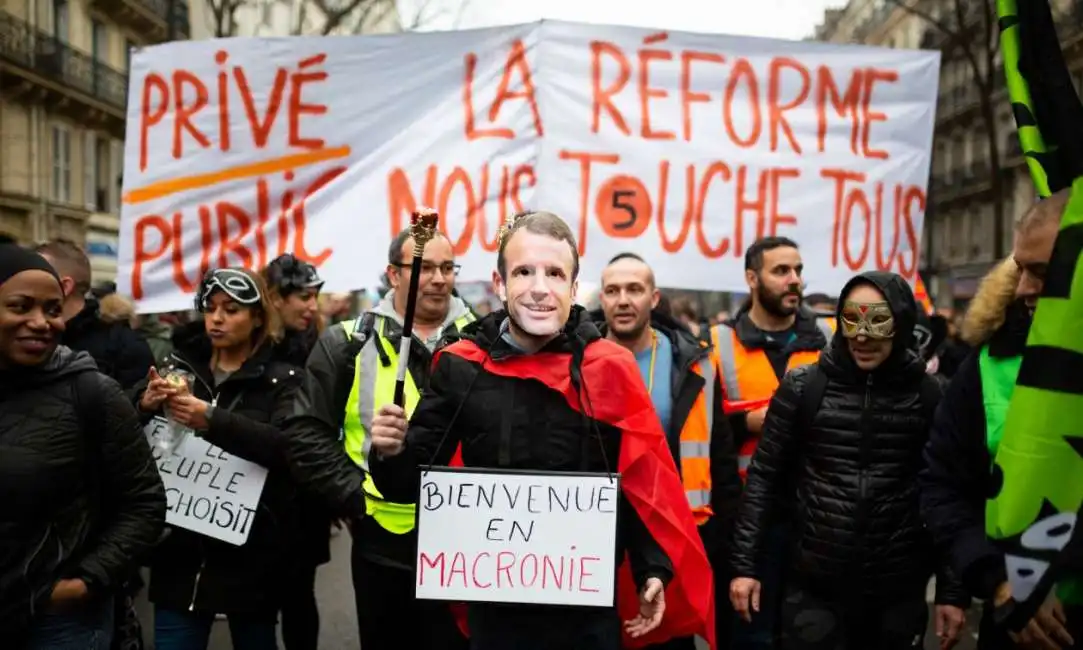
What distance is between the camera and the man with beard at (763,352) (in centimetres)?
432

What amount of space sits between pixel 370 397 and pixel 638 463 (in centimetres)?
130

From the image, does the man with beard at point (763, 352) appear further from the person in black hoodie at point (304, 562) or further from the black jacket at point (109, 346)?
the black jacket at point (109, 346)

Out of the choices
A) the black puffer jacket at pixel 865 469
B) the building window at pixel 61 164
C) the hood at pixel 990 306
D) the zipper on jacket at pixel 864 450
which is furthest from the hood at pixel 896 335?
the building window at pixel 61 164

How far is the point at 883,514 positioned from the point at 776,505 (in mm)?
465

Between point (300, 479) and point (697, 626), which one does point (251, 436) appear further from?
point (697, 626)

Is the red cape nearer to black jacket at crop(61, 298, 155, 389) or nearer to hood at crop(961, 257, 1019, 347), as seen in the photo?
hood at crop(961, 257, 1019, 347)

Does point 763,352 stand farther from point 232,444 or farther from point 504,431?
point 232,444

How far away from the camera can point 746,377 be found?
4402mm

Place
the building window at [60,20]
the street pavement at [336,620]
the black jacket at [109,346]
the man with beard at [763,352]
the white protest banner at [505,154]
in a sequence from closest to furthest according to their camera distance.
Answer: the man with beard at [763,352]
the black jacket at [109,346]
the white protest banner at [505,154]
the street pavement at [336,620]
the building window at [60,20]

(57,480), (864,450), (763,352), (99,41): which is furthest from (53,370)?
(99,41)

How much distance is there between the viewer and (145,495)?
308 cm

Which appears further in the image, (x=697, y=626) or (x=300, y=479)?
(x=300, y=479)

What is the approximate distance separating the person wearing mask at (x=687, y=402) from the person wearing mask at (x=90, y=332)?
2555 millimetres

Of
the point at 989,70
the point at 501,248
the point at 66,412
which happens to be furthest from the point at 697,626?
the point at 989,70
